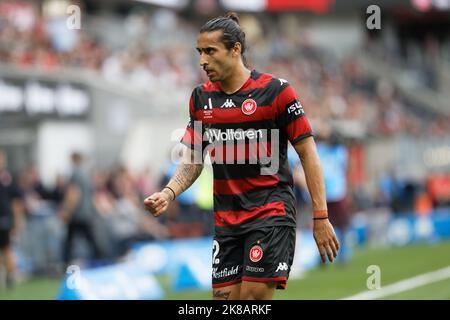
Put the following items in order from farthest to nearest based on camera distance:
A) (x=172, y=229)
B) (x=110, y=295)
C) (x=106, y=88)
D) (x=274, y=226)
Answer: (x=106, y=88), (x=172, y=229), (x=110, y=295), (x=274, y=226)

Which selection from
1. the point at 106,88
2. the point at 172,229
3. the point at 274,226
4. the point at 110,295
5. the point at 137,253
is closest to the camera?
the point at 274,226

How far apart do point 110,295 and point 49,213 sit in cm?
610

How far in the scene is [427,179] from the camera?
1150 inches

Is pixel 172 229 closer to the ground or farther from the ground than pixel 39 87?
closer to the ground

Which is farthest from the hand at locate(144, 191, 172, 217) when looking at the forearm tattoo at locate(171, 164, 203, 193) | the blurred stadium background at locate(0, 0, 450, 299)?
the blurred stadium background at locate(0, 0, 450, 299)

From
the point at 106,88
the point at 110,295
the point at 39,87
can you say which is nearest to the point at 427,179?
the point at 106,88

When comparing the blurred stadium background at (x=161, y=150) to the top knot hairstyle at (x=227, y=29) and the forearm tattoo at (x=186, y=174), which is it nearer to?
the forearm tattoo at (x=186, y=174)

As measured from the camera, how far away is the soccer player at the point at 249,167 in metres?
6.69

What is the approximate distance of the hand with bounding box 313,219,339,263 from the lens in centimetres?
662

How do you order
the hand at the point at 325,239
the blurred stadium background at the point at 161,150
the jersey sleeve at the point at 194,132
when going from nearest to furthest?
1. the hand at the point at 325,239
2. the jersey sleeve at the point at 194,132
3. the blurred stadium background at the point at 161,150

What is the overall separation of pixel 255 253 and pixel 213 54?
1.37 m

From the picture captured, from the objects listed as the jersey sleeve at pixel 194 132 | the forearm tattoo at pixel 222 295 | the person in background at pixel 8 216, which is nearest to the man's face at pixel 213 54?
the jersey sleeve at pixel 194 132

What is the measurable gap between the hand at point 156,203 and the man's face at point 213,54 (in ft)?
2.89

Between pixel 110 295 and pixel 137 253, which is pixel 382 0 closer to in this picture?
pixel 137 253
